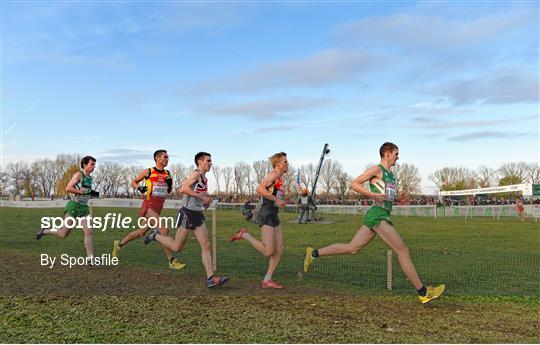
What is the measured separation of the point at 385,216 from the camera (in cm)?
721

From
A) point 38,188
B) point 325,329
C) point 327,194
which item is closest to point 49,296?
point 325,329

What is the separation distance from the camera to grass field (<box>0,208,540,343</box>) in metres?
5.54

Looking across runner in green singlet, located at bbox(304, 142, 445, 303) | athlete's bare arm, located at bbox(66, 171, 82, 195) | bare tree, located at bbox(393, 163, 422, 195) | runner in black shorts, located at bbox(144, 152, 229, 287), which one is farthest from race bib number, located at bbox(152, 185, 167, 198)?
bare tree, located at bbox(393, 163, 422, 195)

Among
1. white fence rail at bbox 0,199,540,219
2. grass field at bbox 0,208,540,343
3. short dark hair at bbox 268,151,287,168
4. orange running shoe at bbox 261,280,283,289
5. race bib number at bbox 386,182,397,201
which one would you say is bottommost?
grass field at bbox 0,208,540,343

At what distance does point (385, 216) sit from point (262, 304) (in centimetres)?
200

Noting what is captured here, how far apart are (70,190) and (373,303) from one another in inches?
248

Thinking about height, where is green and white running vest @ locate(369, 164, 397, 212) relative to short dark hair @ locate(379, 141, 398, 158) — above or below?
below

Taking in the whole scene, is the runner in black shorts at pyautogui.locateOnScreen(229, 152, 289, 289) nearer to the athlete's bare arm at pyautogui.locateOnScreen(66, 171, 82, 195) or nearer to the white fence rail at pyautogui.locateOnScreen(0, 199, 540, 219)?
the athlete's bare arm at pyautogui.locateOnScreen(66, 171, 82, 195)

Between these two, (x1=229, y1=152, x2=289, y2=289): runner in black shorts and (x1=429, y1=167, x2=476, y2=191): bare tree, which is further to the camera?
(x1=429, y1=167, x2=476, y2=191): bare tree

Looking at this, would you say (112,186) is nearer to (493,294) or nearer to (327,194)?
(327,194)

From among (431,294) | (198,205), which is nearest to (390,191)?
(431,294)

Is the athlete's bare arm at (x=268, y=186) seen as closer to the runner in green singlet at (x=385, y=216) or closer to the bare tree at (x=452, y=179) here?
the runner in green singlet at (x=385, y=216)

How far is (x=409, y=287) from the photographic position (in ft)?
28.2

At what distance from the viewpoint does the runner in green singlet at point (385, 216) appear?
7066mm
